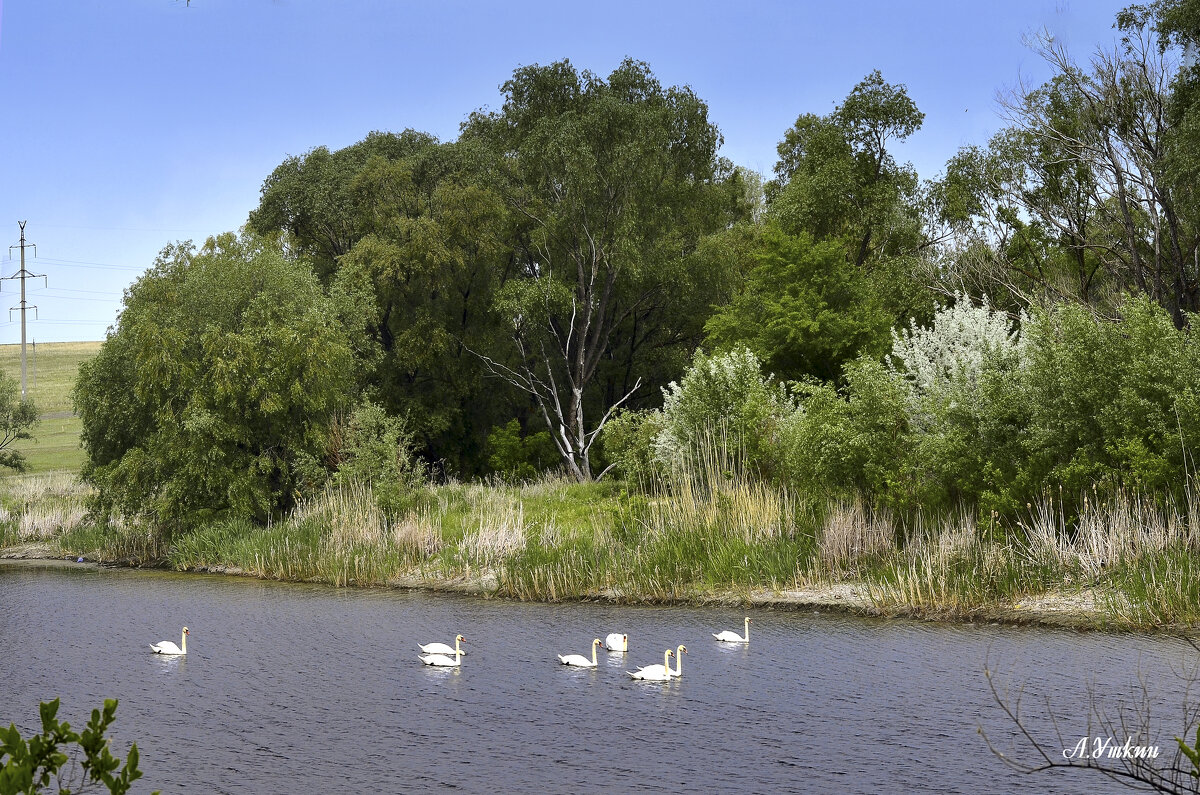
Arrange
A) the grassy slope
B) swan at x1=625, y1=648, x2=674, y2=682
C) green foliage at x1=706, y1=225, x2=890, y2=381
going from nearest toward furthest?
swan at x1=625, y1=648, x2=674, y2=682 → green foliage at x1=706, y1=225, x2=890, y2=381 → the grassy slope

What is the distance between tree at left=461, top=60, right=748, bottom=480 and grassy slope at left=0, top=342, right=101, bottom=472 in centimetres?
1919

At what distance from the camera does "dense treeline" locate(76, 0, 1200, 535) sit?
22.1m

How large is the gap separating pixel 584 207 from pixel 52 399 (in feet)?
228

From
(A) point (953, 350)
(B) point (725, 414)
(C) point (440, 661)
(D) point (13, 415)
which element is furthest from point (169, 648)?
(D) point (13, 415)

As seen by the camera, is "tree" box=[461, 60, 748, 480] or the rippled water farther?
"tree" box=[461, 60, 748, 480]

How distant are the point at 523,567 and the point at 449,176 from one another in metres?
26.8

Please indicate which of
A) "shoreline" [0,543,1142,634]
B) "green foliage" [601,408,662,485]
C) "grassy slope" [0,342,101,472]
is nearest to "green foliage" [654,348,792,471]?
"green foliage" [601,408,662,485]

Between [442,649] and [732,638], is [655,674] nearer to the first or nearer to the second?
[732,638]

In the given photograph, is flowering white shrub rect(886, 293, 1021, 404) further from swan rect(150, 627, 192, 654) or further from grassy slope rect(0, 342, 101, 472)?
grassy slope rect(0, 342, 101, 472)

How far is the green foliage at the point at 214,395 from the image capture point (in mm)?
32656

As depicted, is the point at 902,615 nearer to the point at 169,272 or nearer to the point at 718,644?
the point at 718,644

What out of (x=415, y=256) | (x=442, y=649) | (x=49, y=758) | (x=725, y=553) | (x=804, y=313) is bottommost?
(x=442, y=649)

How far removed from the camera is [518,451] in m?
49.2

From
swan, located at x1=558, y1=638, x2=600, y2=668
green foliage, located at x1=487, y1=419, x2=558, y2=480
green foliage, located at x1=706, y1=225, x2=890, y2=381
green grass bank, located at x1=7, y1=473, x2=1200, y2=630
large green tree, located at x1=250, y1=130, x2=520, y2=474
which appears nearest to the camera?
swan, located at x1=558, y1=638, x2=600, y2=668
